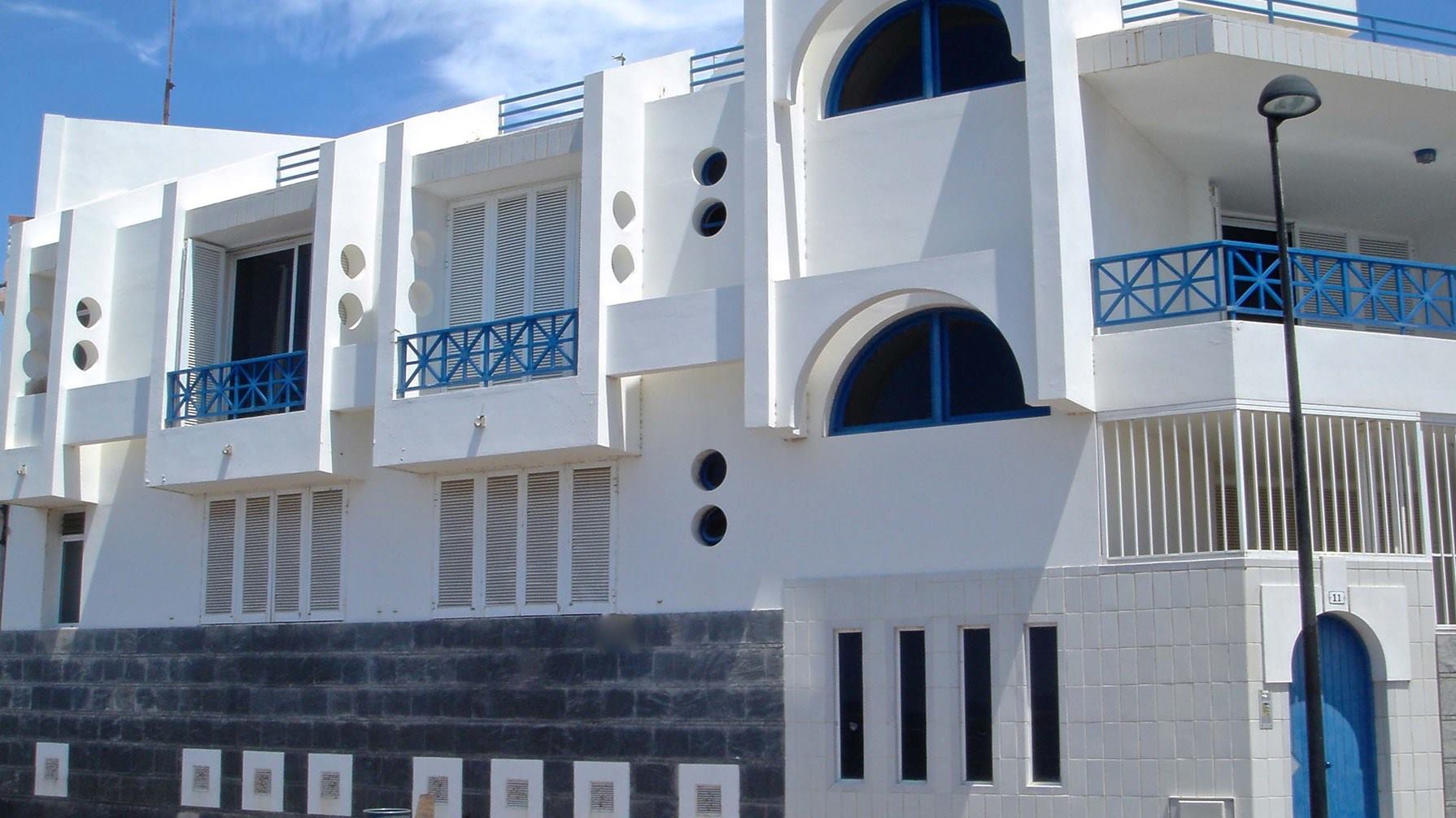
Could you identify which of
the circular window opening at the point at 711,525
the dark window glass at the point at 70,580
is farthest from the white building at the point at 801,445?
the dark window glass at the point at 70,580

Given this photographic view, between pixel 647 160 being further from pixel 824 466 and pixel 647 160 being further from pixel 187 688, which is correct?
pixel 187 688

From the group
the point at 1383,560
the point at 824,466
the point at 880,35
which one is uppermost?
the point at 880,35

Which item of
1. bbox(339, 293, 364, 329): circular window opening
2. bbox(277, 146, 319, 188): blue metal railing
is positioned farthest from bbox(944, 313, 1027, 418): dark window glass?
bbox(277, 146, 319, 188): blue metal railing

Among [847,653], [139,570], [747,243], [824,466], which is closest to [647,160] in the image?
[747,243]

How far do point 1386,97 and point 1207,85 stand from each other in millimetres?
2041

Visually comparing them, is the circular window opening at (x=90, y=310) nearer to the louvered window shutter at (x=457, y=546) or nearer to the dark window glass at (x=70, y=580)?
the dark window glass at (x=70, y=580)

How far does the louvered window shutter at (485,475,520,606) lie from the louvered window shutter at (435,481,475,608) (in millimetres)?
223

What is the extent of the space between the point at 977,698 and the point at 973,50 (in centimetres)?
708

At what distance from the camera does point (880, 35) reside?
18.9 meters

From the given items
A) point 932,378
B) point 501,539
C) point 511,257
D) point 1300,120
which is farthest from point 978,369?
point 511,257

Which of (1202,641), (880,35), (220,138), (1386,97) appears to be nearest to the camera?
(1202,641)

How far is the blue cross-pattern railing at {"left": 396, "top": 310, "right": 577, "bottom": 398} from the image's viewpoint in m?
19.6

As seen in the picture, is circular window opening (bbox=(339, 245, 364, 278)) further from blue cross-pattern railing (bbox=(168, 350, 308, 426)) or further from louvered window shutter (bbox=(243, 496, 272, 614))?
louvered window shutter (bbox=(243, 496, 272, 614))

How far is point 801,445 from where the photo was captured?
59.5 ft
